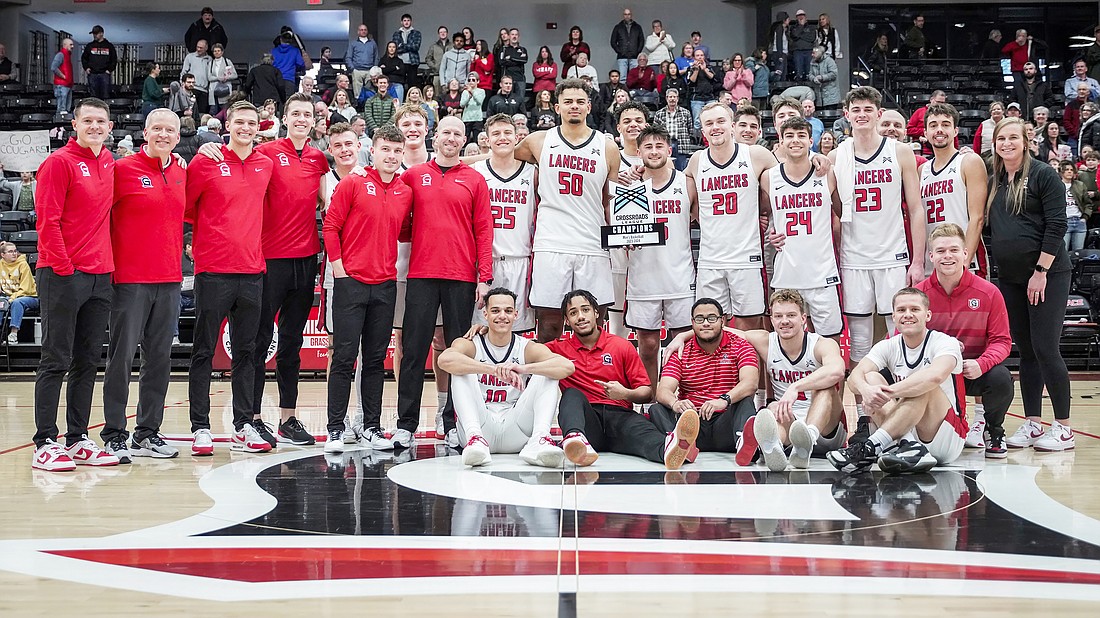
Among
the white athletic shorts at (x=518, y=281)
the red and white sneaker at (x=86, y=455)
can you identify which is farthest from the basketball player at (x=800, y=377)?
the red and white sneaker at (x=86, y=455)

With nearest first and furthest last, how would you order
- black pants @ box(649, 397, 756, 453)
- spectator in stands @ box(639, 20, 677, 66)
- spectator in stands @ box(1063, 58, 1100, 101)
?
black pants @ box(649, 397, 756, 453) < spectator in stands @ box(1063, 58, 1100, 101) < spectator in stands @ box(639, 20, 677, 66)

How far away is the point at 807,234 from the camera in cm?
632

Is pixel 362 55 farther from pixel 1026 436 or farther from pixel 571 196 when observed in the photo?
pixel 1026 436

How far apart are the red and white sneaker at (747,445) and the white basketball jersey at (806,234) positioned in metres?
1.28

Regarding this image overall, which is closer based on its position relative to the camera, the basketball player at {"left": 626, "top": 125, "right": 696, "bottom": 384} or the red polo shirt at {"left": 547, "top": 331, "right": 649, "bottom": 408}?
the red polo shirt at {"left": 547, "top": 331, "right": 649, "bottom": 408}

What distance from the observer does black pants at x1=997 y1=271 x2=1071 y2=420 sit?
243 inches

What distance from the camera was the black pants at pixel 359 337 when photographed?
6152mm

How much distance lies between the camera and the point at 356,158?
661cm

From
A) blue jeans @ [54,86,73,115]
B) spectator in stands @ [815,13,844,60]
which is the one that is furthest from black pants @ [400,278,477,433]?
blue jeans @ [54,86,73,115]

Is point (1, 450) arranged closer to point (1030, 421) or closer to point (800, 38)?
point (1030, 421)

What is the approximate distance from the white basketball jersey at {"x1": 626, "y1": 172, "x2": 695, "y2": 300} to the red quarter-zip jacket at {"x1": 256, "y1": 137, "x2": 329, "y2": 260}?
217 cm

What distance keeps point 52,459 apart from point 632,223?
3.72 metres

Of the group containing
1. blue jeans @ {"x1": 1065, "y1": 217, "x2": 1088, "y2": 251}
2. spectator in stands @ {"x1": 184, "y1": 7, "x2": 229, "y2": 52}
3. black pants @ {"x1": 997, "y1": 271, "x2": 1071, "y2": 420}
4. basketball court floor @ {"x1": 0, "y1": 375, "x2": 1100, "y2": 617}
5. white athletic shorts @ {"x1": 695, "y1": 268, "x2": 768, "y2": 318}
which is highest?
spectator in stands @ {"x1": 184, "y1": 7, "x2": 229, "y2": 52}

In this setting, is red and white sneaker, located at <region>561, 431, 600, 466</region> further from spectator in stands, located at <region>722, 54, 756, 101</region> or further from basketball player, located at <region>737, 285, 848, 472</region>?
spectator in stands, located at <region>722, 54, 756, 101</region>
